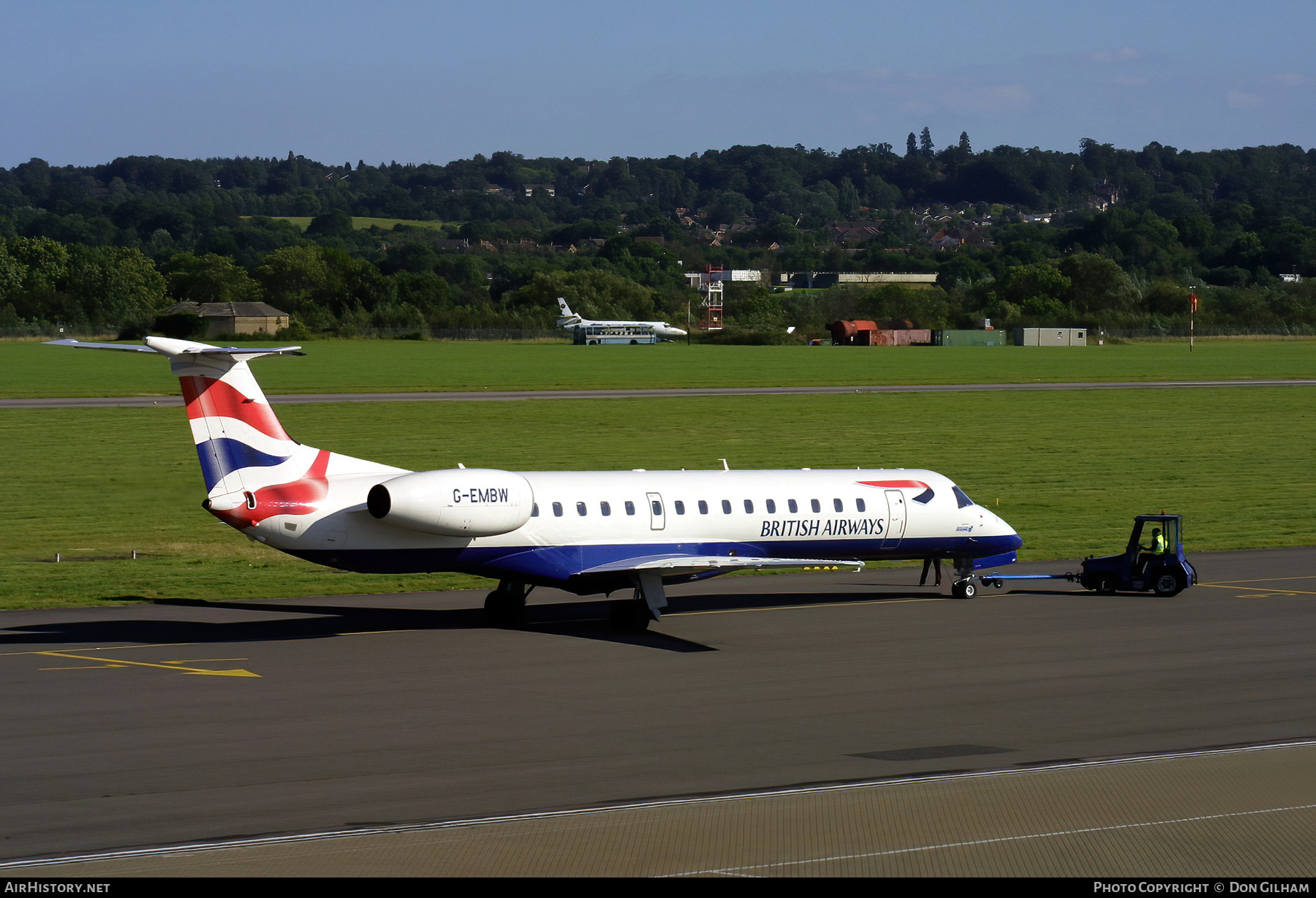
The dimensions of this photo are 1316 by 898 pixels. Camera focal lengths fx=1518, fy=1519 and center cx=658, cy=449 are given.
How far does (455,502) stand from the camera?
26266 millimetres

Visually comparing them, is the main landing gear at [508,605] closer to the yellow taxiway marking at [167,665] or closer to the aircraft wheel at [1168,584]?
the yellow taxiway marking at [167,665]

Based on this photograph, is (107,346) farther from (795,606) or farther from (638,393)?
(638,393)

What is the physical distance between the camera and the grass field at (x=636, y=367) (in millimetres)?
101562

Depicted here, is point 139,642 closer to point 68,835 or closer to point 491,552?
point 491,552

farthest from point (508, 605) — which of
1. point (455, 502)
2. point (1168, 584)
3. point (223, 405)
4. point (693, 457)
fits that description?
point (693, 457)

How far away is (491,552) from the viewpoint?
2716 cm

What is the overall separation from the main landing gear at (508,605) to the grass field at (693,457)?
214 inches

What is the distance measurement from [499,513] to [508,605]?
2.50 meters

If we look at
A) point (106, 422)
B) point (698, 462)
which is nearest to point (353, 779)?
point (698, 462)

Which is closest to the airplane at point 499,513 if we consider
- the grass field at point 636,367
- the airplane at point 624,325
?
the grass field at point 636,367

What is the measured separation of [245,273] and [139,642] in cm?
18124

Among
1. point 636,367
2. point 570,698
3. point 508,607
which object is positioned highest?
point 636,367

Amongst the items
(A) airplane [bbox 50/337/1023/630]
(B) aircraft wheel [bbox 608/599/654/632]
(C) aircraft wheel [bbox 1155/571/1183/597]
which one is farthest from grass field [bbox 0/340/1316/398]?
(C) aircraft wheel [bbox 1155/571/1183/597]

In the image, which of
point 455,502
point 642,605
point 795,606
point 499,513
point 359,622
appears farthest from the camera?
point 795,606
